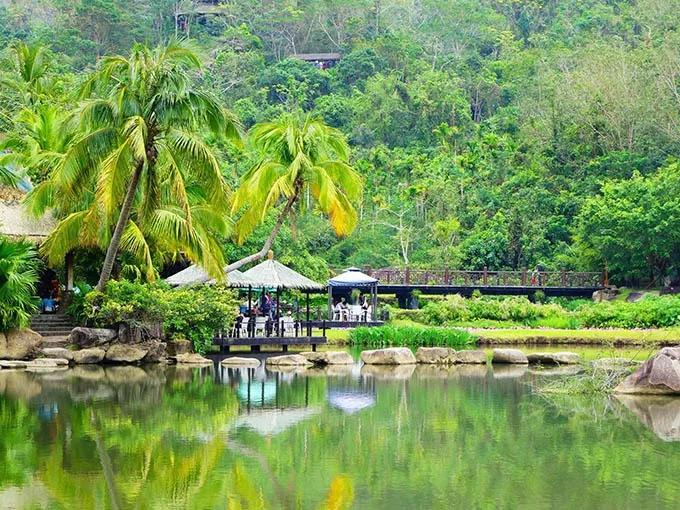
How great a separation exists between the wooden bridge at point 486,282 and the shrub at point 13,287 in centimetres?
1929

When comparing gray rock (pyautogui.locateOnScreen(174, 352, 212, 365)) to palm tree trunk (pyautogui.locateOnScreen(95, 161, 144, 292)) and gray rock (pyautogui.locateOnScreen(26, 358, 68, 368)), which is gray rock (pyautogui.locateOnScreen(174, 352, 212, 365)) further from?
gray rock (pyautogui.locateOnScreen(26, 358, 68, 368))

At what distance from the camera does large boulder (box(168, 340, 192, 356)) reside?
2894 cm

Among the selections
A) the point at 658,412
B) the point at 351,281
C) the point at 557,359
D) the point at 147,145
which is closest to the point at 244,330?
the point at 147,145

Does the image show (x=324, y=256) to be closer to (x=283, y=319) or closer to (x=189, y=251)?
(x=283, y=319)

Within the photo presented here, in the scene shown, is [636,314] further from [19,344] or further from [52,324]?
[19,344]

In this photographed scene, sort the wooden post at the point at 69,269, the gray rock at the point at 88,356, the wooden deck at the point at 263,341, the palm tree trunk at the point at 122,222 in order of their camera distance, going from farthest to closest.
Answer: the wooden post at the point at 69,269 → the wooden deck at the point at 263,341 → the gray rock at the point at 88,356 → the palm tree trunk at the point at 122,222

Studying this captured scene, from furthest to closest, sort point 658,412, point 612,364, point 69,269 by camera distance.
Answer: point 69,269, point 612,364, point 658,412

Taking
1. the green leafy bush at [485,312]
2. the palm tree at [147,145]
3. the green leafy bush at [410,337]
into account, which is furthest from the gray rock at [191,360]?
the green leafy bush at [485,312]

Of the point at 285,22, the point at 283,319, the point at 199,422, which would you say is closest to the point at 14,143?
the point at 283,319

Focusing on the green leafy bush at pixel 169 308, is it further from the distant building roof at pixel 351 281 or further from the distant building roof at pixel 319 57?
the distant building roof at pixel 319 57

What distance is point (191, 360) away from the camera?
93.4 ft

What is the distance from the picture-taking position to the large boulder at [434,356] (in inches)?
1140

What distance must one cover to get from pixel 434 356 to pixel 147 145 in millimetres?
8796

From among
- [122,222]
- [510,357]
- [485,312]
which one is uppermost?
[122,222]
